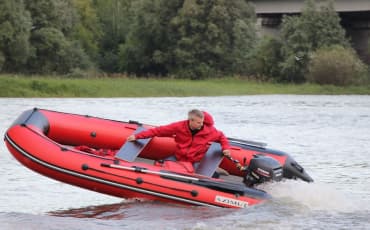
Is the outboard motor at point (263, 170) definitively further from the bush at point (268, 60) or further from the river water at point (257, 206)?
the bush at point (268, 60)

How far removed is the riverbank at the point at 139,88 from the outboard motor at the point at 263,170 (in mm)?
25105

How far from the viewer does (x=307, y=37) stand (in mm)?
52469

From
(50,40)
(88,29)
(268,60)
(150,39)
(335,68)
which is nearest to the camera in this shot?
(335,68)

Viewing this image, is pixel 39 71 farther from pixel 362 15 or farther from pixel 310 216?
pixel 310 216

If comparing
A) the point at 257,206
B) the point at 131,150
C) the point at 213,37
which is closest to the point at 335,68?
the point at 213,37

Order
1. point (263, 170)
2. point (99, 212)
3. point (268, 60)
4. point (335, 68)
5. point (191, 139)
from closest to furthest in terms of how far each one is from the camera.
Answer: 1. point (263, 170)
2. point (99, 212)
3. point (191, 139)
4. point (335, 68)
5. point (268, 60)

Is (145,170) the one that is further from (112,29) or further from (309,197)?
(112,29)

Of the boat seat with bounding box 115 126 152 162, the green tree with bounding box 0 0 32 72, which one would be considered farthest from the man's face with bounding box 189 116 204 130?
the green tree with bounding box 0 0 32 72

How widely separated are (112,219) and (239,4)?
46565 mm

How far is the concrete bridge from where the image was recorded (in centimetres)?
5850

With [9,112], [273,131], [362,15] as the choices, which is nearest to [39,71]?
[362,15]

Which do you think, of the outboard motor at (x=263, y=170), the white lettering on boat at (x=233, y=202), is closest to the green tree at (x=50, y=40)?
the outboard motor at (x=263, y=170)

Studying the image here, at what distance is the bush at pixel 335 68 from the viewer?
4738cm

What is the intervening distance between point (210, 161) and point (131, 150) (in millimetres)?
985
